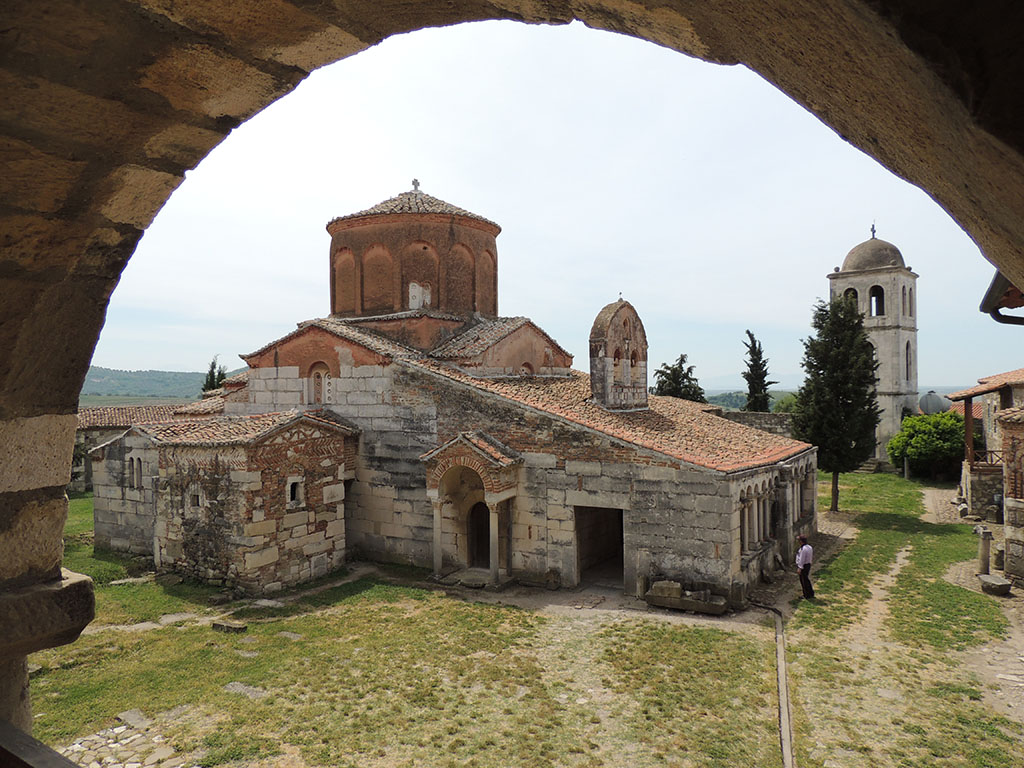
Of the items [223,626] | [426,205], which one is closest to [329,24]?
[223,626]

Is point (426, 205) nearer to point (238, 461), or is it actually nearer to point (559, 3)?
point (238, 461)

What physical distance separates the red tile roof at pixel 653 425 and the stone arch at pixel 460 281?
2768mm

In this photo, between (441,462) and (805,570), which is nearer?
(805,570)

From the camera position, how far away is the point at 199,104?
1789mm

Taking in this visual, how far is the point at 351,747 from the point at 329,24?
724 cm

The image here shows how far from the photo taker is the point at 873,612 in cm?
1130

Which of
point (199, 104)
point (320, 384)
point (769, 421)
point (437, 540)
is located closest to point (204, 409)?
point (320, 384)

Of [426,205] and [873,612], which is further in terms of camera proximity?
[426,205]

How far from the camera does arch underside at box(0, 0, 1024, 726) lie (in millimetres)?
950

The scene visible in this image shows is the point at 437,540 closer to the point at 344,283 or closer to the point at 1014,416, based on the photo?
the point at 344,283

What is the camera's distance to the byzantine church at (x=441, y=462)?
11852 millimetres

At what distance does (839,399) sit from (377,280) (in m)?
15.5

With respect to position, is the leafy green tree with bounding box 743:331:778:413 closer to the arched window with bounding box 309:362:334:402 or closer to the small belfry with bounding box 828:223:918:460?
the small belfry with bounding box 828:223:918:460

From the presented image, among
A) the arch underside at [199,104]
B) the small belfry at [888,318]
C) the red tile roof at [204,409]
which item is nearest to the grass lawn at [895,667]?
the arch underside at [199,104]
